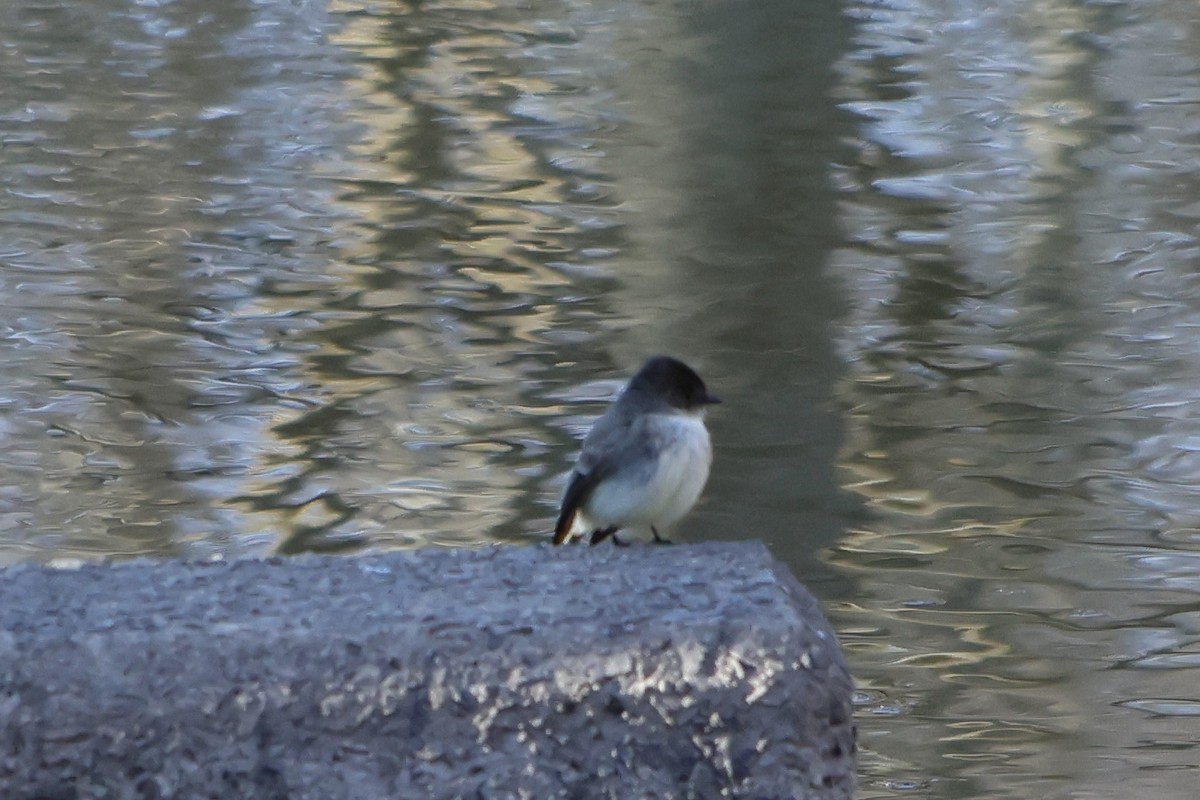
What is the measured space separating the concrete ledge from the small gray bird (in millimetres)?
1365

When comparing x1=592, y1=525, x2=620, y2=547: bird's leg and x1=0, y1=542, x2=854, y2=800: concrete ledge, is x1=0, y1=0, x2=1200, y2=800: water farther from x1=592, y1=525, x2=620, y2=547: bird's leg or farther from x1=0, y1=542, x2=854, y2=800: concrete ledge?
x1=0, y1=542, x2=854, y2=800: concrete ledge

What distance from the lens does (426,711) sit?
258cm

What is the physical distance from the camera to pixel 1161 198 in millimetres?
10062

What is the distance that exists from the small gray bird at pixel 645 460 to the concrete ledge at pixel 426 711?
137cm

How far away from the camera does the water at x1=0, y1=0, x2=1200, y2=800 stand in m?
5.16

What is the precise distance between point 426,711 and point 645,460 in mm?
1532

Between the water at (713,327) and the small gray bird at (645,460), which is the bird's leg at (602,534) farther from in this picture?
the water at (713,327)

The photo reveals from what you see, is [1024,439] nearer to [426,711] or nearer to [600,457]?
[600,457]

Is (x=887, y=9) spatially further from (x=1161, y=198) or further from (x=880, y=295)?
(x=880, y=295)

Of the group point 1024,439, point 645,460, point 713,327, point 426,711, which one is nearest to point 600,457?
point 645,460

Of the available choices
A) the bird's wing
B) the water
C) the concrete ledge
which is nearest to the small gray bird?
the bird's wing

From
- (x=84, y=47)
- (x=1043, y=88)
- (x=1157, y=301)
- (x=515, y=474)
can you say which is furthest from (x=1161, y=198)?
(x=84, y=47)

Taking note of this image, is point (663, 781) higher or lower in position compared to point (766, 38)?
higher

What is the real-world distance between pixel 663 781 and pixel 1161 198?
8.21m
